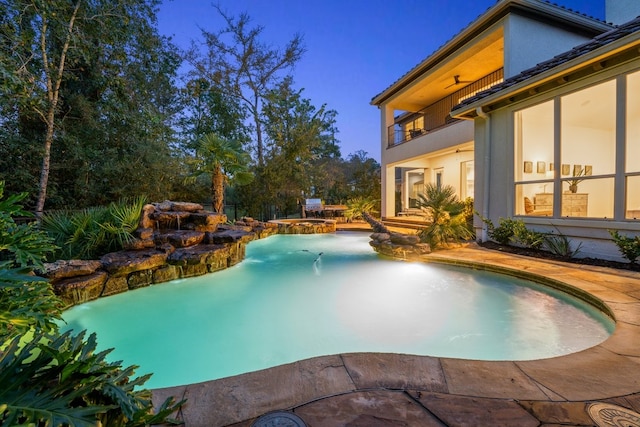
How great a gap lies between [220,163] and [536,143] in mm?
9623

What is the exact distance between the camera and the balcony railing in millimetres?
10178

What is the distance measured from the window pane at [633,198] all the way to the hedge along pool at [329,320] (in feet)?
10.9

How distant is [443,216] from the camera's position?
7.20 metres

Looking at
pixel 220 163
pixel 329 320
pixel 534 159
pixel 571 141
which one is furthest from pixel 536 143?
pixel 220 163

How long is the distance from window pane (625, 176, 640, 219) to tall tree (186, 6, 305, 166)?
44.8ft

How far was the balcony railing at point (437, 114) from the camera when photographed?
10178 mm

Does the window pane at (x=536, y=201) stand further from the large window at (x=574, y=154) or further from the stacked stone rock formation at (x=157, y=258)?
the stacked stone rock formation at (x=157, y=258)

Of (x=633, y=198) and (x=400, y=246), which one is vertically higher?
(x=633, y=198)

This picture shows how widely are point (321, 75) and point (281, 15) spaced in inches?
430

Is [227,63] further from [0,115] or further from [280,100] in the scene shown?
[0,115]

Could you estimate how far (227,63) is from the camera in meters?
16.1

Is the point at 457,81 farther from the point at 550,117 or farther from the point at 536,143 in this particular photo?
the point at 536,143

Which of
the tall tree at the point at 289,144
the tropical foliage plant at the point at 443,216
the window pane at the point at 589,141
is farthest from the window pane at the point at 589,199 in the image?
the tall tree at the point at 289,144

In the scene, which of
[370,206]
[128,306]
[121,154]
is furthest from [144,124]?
[370,206]
